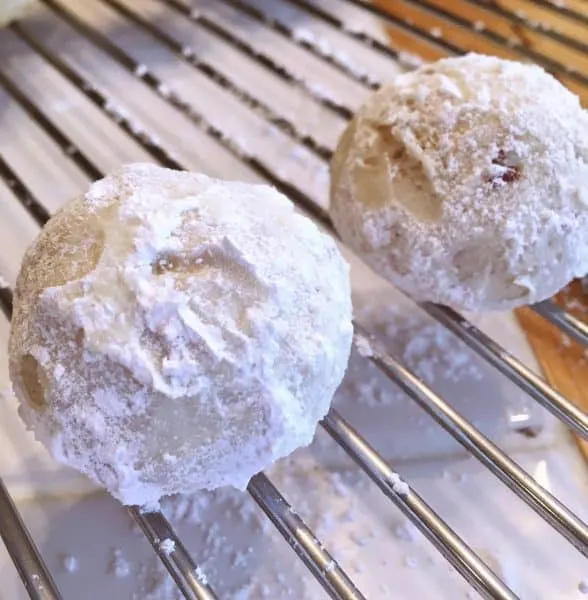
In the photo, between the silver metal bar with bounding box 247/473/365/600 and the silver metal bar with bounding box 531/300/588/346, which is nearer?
the silver metal bar with bounding box 247/473/365/600

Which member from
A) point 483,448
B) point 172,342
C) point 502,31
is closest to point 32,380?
point 172,342

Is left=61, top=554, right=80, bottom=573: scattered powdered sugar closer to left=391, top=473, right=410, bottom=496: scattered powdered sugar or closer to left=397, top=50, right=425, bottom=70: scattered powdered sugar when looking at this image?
left=391, top=473, right=410, bottom=496: scattered powdered sugar

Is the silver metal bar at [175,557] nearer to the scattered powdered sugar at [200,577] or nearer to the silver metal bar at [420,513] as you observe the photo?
the scattered powdered sugar at [200,577]

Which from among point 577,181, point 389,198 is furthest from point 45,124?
point 577,181

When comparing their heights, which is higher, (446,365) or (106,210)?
(106,210)

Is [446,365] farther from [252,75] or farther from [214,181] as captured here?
[252,75]

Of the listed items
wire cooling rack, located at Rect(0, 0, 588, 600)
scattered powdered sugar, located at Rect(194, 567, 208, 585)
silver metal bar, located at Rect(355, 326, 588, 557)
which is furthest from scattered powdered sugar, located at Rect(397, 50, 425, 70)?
scattered powdered sugar, located at Rect(194, 567, 208, 585)

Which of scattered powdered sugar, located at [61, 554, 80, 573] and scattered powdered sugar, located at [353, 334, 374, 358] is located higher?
scattered powdered sugar, located at [353, 334, 374, 358]
